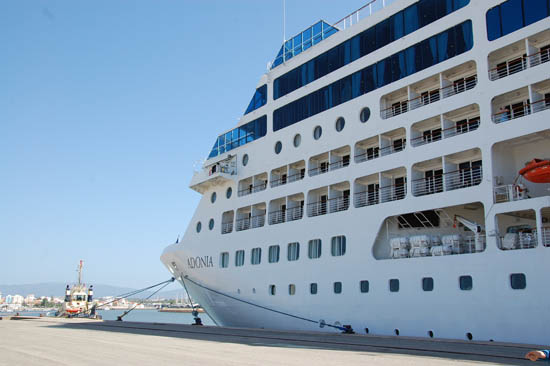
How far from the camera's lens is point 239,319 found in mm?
22594

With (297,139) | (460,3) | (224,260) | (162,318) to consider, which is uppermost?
→ (460,3)

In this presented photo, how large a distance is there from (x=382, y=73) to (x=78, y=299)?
130 feet

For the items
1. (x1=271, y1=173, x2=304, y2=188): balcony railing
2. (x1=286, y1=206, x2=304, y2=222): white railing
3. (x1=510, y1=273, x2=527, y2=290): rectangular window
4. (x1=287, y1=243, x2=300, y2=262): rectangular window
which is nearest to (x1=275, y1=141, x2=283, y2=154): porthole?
(x1=271, y1=173, x2=304, y2=188): balcony railing

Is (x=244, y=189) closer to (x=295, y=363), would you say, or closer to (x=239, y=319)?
(x=239, y=319)

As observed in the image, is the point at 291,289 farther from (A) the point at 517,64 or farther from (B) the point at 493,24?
(B) the point at 493,24

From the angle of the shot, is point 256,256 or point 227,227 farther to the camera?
point 227,227

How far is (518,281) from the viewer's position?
13.4 meters

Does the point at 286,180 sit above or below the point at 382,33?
below

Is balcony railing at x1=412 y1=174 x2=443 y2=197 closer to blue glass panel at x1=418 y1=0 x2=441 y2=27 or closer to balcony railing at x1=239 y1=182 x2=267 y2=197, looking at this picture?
blue glass panel at x1=418 y1=0 x2=441 y2=27

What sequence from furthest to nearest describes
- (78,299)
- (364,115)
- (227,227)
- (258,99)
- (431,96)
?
(78,299) < (258,99) < (227,227) < (364,115) < (431,96)

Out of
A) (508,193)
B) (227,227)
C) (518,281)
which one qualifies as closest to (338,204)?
(508,193)

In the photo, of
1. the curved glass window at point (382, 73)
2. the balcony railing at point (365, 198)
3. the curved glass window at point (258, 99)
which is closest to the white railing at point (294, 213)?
the balcony railing at point (365, 198)

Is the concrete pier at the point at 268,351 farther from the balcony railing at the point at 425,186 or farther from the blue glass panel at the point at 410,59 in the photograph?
the blue glass panel at the point at 410,59

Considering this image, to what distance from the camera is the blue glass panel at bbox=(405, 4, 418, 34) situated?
18594 millimetres
